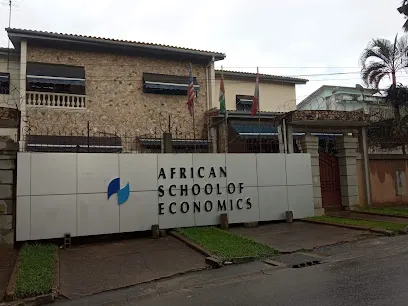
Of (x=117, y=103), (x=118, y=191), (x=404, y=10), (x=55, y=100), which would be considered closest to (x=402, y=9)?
(x=404, y=10)

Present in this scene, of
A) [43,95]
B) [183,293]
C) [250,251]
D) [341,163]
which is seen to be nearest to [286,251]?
[250,251]

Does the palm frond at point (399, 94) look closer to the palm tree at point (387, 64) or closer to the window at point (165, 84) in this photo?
the palm tree at point (387, 64)

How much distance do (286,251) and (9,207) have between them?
6.69 meters

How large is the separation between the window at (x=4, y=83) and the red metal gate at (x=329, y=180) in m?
13.2

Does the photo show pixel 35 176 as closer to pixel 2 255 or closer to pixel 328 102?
pixel 2 255

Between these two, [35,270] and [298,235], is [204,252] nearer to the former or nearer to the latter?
[298,235]

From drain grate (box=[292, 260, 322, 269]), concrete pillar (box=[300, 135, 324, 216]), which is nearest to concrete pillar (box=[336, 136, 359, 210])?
concrete pillar (box=[300, 135, 324, 216])

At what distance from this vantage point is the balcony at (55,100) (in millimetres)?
15492

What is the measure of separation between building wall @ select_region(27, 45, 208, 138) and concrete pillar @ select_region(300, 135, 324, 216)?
20.3ft

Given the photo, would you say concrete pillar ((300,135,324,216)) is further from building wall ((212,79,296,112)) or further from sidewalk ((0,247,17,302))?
sidewalk ((0,247,17,302))

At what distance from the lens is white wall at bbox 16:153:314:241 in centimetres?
938

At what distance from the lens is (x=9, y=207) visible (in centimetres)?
912

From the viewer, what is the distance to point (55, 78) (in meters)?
15.3

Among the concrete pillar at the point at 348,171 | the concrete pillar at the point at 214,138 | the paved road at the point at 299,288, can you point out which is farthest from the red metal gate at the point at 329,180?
the paved road at the point at 299,288
